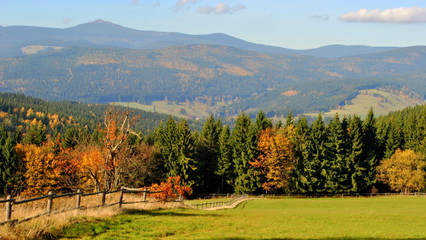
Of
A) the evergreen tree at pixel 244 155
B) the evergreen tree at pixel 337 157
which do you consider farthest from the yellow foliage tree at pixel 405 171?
the evergreen tree at pixel 244 155

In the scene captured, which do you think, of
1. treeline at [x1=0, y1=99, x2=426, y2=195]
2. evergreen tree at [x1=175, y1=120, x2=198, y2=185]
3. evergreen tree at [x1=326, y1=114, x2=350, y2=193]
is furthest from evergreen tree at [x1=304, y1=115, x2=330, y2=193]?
evergreen tree at [x1=175, y1=120, x2=198, y2=185]

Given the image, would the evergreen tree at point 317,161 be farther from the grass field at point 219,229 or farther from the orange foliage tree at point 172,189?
the grass field at point 219,229

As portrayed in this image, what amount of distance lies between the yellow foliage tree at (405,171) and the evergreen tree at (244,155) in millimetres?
25727

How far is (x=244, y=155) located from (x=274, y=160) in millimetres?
5813

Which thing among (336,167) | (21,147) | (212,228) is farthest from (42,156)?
(212,228)

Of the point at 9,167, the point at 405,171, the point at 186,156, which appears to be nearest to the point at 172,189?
the point at 186,156

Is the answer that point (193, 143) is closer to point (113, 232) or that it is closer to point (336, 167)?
point (336, 167)

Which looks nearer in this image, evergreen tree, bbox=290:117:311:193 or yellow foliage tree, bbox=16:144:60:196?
yellow foliage tree, bbox=16:144:60:196

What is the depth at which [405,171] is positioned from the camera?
90812 mm

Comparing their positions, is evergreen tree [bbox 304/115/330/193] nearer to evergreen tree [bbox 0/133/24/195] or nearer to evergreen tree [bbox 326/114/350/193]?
evergreen tree [bbox 326/114/350/193]

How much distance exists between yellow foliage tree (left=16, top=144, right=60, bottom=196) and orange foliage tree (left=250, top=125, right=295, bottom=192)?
3542 centimetres

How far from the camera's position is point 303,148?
306 feet

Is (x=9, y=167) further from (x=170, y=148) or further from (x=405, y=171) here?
(x=405, y=171)

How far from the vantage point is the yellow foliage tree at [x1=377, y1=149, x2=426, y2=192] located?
91312 millimetres
